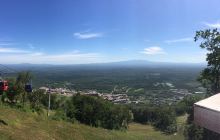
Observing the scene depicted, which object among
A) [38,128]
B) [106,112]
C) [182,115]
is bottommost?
[182,115]

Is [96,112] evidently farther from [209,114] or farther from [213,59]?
[209,114]

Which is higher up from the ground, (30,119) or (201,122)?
(201,122)

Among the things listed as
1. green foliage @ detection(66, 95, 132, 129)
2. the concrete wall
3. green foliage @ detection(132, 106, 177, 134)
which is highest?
the concrete wall

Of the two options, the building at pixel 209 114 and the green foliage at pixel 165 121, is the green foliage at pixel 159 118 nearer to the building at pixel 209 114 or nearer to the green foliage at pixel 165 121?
the green foliage at pixel 165 121

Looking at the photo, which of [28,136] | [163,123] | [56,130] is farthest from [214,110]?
[163,123]

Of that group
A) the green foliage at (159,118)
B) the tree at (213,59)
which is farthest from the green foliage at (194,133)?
the green foliage at (159,118)

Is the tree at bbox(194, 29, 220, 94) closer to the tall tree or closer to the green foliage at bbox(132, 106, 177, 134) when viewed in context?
the tall tree

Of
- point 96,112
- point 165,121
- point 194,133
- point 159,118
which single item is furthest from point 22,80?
point 159,118

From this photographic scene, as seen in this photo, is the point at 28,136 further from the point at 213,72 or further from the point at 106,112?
the point at 106,112

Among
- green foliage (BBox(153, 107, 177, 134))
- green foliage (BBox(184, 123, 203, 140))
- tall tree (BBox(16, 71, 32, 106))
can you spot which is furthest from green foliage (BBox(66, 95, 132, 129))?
green foliage (BBox(184, 123, 203, 140))
